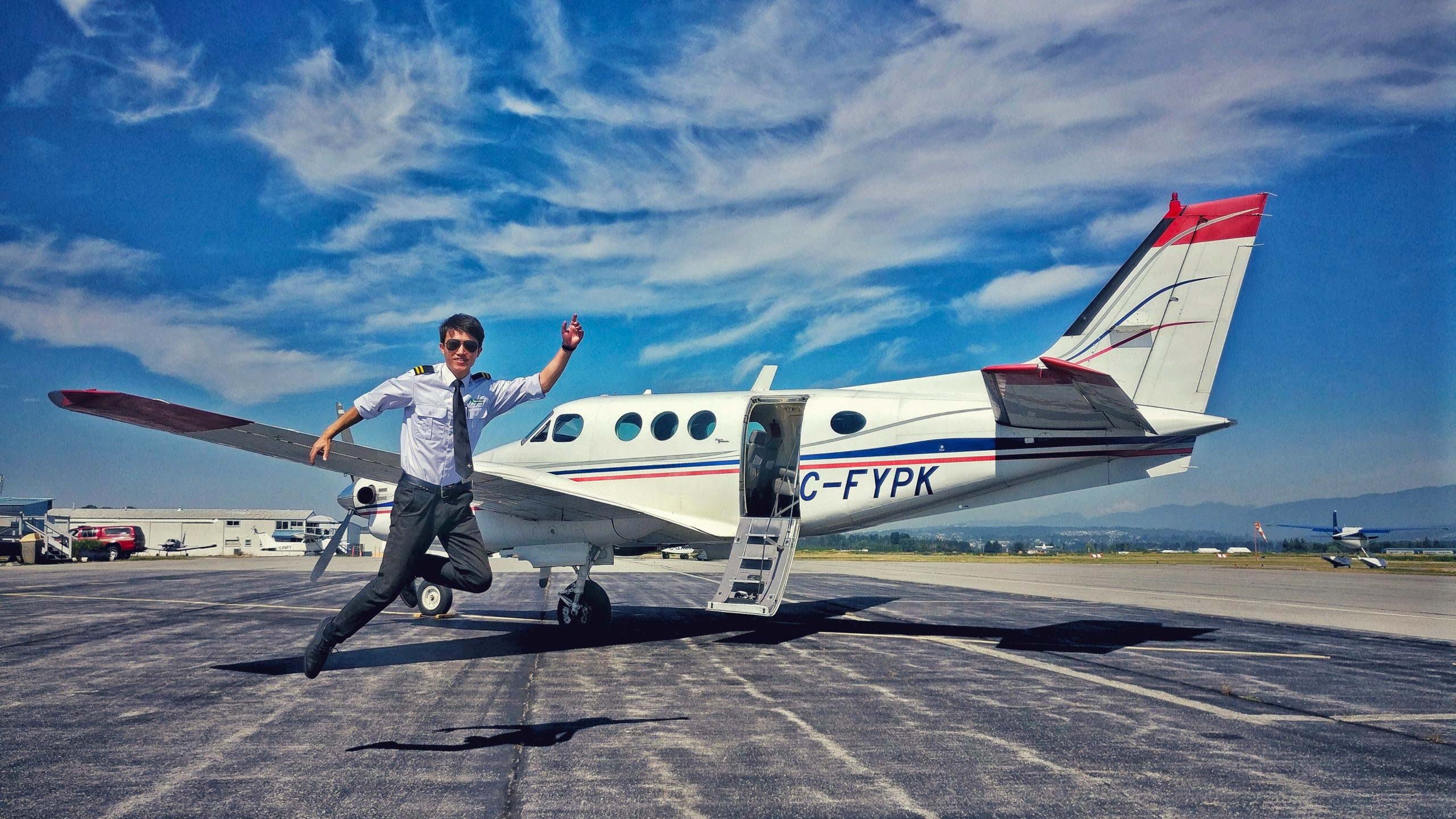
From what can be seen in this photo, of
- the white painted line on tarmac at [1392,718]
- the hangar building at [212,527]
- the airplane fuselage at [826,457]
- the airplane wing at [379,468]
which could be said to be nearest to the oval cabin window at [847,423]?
the airplane fuselage at [826,457]

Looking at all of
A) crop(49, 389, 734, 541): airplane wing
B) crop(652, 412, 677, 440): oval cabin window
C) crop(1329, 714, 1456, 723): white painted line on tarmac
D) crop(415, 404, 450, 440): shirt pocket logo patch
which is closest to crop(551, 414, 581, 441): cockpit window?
crop(49, 389, 734, 541): airplane wing

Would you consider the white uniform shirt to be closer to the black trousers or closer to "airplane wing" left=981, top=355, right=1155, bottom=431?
the black trousers

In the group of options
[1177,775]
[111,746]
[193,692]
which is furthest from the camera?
[193,692]

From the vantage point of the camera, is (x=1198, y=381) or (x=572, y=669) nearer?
(x=572, y=669)

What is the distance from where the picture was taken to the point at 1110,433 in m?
11.5

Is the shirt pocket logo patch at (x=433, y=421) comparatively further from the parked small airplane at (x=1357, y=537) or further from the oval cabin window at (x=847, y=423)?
the parked small airplane at (x=1357, y=537)

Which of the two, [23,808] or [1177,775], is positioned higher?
[1177,775]

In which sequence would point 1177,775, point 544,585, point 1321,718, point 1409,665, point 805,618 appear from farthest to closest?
point 805,618
point 544,585
point 1409,665
point 1321,718
point 1177,775

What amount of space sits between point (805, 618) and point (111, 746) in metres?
11.9

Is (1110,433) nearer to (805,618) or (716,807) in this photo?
(805,618)

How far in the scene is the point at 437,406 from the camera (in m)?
6.55

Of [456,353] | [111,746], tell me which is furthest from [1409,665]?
[111,746]

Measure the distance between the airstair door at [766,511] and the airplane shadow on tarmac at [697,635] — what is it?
101 centimetres

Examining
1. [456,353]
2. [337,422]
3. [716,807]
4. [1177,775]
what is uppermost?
[456,353]
